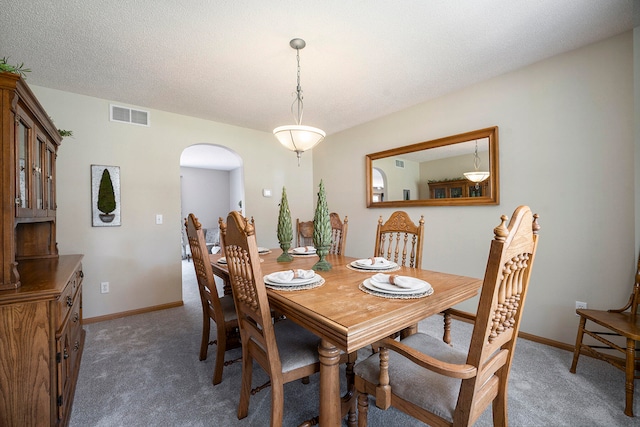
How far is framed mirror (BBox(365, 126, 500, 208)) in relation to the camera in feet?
8.86

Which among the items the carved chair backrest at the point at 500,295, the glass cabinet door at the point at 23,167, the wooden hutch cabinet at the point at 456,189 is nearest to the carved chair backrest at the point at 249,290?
the carved chair backrest at the point at 500,295

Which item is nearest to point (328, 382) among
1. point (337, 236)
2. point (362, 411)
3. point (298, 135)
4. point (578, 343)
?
point (362, 411)

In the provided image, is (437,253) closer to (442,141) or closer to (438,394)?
(442,141)

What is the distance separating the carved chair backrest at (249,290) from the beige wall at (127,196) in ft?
7.93

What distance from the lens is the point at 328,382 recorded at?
1.10 m

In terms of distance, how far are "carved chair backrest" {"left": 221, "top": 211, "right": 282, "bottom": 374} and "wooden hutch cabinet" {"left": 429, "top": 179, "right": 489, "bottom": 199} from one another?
8.04ft

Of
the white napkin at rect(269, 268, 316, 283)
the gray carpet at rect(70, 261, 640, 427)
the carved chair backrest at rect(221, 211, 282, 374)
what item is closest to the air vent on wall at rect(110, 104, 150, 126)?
the gray carpet at rect(70, 261, 640, 427)

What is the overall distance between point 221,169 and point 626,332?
328 inches

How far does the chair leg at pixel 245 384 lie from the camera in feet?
4.84

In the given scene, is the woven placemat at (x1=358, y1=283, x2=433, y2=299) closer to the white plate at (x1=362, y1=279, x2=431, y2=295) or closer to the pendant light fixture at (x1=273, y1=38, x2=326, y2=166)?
the white plate at (x1=362, y1=279, x2=431, y2=295)

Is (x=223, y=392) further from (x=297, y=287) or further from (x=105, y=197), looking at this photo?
(x=105, y=197)

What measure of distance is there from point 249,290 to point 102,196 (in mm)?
2733

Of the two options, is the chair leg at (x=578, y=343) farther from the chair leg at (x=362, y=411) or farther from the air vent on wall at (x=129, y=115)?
the air vent on wall at (x=129, y=115)

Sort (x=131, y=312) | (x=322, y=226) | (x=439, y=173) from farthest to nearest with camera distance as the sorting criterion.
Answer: (x=131, y=312) → (x=439, y=173) → (x=322, y=226)
